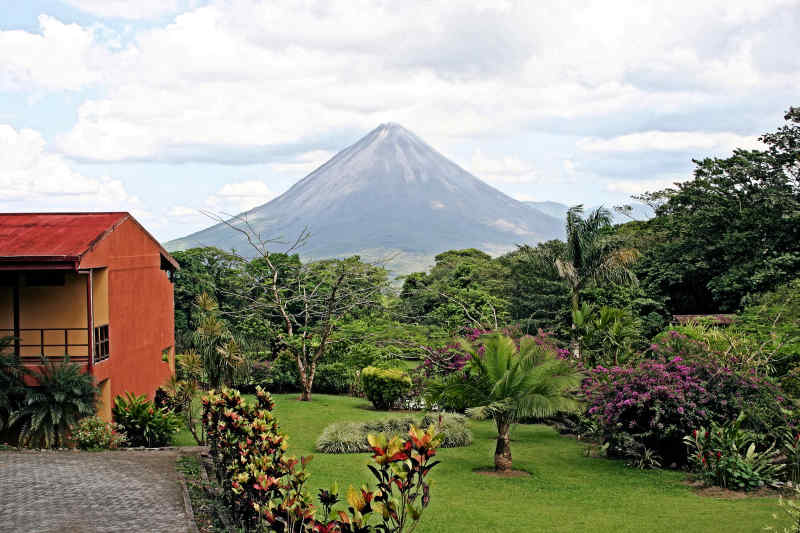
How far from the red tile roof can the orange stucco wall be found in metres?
0.25

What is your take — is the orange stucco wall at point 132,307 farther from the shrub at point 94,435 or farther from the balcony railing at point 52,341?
the shrub at point 94,435

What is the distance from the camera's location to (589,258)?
23.2 metres

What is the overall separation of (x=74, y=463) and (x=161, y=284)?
7.52 m

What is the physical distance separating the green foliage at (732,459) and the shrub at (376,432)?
4.69 meters

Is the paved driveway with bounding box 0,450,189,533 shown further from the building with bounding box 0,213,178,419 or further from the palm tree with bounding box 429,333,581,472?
the palm tree with bounding box 429,333,581,472

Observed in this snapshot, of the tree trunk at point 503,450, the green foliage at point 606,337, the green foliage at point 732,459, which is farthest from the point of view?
the green foliage at point 606,337

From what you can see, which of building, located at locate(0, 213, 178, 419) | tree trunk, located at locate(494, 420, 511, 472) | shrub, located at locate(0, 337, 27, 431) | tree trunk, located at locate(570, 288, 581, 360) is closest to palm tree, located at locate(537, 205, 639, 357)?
tree trunk, located at locate(570, 288, 581, 360)

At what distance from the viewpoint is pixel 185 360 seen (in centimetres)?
1383

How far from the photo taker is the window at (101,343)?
13899 mm

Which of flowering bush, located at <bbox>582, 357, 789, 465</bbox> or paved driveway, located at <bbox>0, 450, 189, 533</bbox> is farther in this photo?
flowering bush, located at <bbox>582, 357, 789, 465</bbox>

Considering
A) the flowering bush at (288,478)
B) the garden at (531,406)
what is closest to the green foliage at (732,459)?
the garden at (531,406)

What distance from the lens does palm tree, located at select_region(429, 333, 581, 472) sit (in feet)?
38.5

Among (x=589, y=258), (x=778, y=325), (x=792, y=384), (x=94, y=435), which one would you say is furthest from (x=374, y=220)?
(x=792, y=384)

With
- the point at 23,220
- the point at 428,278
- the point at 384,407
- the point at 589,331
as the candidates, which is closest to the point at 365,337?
the point at 384,407
